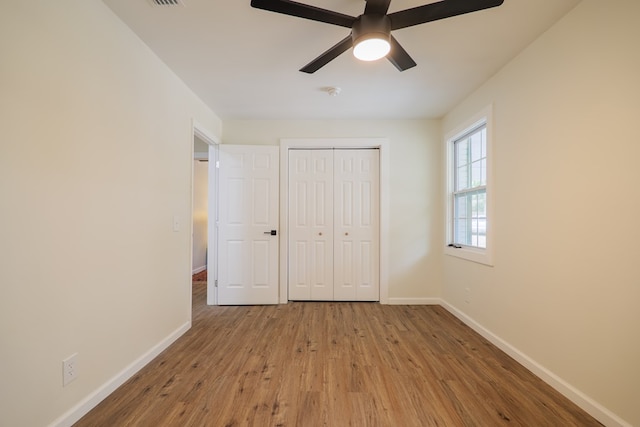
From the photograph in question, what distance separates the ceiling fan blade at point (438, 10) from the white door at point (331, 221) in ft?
7.17

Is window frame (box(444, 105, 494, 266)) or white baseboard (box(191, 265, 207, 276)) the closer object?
window frame (box(444, 105, 494, 266))

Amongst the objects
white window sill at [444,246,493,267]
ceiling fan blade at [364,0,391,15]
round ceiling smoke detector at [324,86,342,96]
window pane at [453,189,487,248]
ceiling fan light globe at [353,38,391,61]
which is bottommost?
white window sill at [444,246,493,267]

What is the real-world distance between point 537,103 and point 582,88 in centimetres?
33

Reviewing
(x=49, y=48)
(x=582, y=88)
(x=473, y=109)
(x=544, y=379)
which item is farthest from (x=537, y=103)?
(x=49, y=48)

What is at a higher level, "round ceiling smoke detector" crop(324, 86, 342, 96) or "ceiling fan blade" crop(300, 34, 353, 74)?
"round ceiling smoke detector" crop(324, 86, 342, 96)

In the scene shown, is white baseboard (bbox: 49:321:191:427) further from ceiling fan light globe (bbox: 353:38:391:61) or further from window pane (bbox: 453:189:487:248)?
window pane (bbox: 453:189:487:248)

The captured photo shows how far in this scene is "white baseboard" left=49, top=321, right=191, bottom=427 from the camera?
4.69ft

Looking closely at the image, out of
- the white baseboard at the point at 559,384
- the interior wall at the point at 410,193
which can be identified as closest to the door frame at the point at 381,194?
the interior wall at the point at 410,193

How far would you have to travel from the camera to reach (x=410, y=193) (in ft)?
11.6

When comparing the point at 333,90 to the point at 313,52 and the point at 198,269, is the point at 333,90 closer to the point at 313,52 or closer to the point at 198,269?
the point at 313,52

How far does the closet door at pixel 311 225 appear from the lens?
359cm

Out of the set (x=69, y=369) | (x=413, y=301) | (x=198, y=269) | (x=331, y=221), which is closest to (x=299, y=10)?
(x=69, y=369)

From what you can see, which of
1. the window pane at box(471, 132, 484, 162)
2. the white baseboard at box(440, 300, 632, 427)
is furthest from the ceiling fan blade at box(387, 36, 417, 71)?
the white baseboard at box(440, 300, 632, 427)

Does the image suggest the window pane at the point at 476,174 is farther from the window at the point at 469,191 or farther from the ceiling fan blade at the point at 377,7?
the ceiling fan blade at the point at 377,7
